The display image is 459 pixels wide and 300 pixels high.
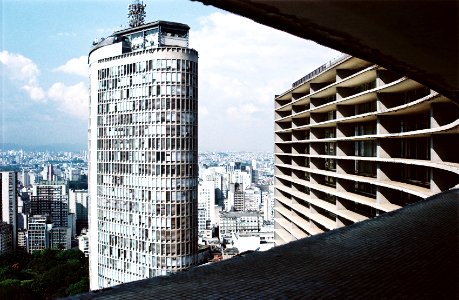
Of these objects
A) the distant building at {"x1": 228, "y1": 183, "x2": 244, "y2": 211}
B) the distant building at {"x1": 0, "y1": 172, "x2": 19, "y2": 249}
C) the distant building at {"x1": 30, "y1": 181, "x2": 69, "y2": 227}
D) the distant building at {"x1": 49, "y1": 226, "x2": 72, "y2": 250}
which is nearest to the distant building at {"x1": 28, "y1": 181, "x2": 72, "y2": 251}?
the distant building at {"x1": 30, "y1": 181, "x2": 69, "y2": 227}

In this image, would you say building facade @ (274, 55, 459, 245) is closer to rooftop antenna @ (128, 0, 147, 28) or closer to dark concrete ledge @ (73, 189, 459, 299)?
dark concrete ledge @ (73, 189, 459, 299)

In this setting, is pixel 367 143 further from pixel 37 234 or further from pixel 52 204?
pixel 52 204

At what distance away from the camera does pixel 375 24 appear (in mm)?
4379

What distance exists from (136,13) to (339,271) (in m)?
45.6

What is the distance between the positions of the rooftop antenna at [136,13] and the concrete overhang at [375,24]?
4417cm

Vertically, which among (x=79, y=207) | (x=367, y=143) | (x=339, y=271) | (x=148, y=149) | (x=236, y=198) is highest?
(x=367, y=143)

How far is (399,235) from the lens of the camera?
745 centimetres

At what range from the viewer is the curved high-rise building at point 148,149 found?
34.7m

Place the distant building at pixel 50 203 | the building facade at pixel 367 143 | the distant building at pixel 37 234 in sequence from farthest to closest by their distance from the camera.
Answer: the distant building at pixel 50 203, the distant building at pixel 37 234, the building facade at pixel 367 143

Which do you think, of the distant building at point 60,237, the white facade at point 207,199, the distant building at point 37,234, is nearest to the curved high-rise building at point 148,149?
the distant building at point 60,237

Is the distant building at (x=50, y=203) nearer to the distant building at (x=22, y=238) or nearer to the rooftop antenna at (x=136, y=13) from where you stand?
the distant building at (x=22, y=238)

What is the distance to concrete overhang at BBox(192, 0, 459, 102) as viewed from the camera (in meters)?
3.82

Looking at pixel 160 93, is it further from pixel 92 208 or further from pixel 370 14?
pixel 370 14

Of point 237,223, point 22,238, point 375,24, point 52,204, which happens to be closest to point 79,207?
point 52,204
